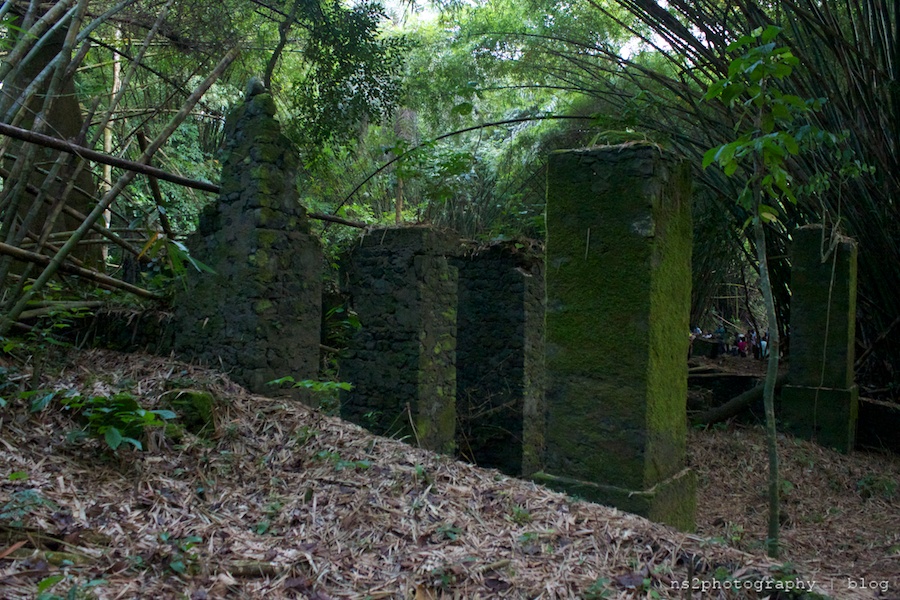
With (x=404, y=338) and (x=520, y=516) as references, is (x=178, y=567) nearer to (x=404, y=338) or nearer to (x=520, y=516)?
(x=520, y=516)

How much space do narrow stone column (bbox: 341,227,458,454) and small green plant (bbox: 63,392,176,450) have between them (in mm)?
3107

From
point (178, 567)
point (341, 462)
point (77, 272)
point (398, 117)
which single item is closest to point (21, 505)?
point (178, 567)

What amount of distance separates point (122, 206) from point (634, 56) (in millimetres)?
9601

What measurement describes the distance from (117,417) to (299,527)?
115cm

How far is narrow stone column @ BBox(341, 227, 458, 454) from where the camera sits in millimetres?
6234

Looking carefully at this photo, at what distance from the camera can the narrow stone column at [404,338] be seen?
6.23 metres

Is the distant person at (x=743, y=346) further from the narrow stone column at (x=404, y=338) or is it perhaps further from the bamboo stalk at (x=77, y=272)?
the bamboo stalk at (x=77, y=272)

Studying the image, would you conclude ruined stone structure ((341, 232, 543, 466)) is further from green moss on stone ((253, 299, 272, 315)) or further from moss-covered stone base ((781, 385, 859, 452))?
moss-covered stone base ((781, 385, 859, 452))

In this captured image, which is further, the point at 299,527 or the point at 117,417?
the point at 117,417

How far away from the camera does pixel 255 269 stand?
15.1 feet

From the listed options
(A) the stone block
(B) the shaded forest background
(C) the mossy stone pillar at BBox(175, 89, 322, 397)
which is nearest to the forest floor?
(C) the mossy stone pillar at BBox(175, 89, 322, 397)

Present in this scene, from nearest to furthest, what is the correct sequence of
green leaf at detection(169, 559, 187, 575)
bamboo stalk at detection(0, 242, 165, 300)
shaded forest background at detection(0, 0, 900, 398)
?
green leaf at detection(169, 559, 187, 575), bamboo stalk at detection(0, 242, 165, 300), shaded forest background at detection(0, 0, 900, 398)

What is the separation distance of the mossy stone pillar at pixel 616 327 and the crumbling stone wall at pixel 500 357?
435cm

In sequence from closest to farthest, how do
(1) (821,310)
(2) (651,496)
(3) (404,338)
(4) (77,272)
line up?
(2) (651,496)
(4) (77,272)
(3) (404,338)
(1) (821,310)
